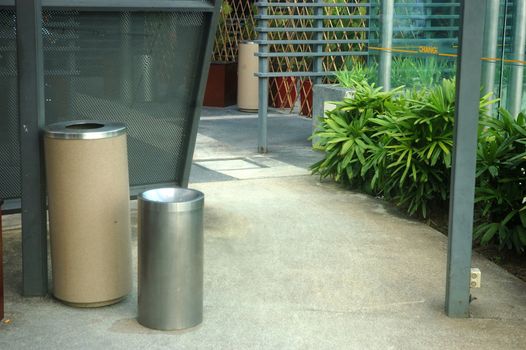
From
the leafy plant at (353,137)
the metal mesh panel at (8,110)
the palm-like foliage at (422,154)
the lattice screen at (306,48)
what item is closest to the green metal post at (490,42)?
the palm-like foliage at (422,154)

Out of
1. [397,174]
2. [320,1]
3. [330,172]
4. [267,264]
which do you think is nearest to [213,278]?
[267,264]

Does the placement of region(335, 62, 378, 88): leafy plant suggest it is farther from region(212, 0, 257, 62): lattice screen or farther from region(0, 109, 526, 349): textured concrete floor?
region(212, 0, 257, 62): lattice screen

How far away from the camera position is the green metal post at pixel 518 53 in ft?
29.4

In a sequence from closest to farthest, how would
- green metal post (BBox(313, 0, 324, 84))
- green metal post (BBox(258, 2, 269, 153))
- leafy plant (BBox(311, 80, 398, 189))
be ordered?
leafy plant (BBox(311, 80, 398, 189)) → green metal post (BBox(258, 2, 269, 153)) → green metal post (BBox(313, 0, 324, 84))

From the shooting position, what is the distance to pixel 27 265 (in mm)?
5996

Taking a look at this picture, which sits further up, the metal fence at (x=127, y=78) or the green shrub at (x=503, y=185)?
the metal fence at (x=127, y=78)

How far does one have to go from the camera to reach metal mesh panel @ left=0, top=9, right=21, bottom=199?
6.84m

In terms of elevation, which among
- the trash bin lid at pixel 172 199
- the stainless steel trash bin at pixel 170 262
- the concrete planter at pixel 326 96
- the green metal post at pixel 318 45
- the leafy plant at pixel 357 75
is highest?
the green metal post at pixel 318 45

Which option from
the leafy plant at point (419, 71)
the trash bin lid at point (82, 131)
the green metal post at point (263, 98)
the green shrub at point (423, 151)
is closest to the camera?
the trash bin lid at point (82, 131)

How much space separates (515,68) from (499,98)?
1.14ft

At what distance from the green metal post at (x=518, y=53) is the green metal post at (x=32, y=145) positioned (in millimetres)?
5027

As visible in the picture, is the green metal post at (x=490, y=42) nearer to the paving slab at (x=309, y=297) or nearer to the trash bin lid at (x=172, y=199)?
the paving slab at (x=309, y=297)

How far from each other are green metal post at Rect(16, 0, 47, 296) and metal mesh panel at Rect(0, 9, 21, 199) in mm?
1036

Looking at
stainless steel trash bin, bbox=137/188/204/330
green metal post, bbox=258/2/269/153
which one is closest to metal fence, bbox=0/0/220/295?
stainless steel trash bin, bbox=137/188/204/330
